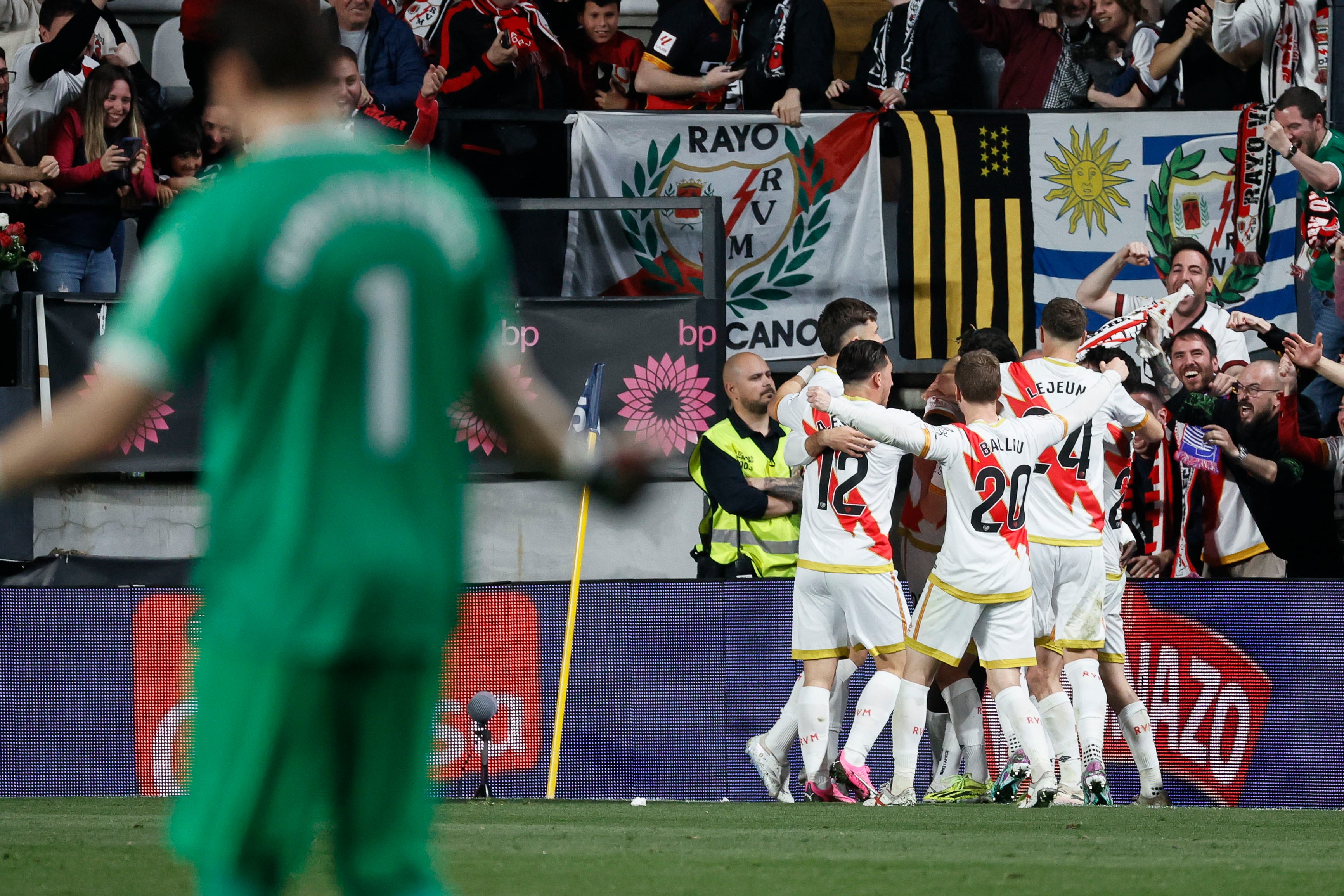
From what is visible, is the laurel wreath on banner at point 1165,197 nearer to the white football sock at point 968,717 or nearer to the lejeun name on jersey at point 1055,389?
the lejeun name on jersey at point 1055,389

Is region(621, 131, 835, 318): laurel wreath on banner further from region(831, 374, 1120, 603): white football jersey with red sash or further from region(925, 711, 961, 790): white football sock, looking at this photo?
region(831, 374, 1120, 603): white football jersey with red sash

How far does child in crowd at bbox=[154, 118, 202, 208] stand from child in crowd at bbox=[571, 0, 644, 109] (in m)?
2.98

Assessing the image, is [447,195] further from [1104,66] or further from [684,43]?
[1104,66]

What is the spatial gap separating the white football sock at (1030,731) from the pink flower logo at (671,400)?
3.50 m

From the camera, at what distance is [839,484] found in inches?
354

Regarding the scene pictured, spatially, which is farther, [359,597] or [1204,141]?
[1204,141]

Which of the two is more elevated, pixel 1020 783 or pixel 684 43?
pixel 684 43

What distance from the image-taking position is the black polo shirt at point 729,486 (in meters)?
9.75

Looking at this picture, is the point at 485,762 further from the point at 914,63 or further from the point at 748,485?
the point at 914,63

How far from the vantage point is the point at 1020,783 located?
9062mm

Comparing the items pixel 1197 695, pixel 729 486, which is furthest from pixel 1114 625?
pixel 729 486

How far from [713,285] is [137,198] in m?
3.93

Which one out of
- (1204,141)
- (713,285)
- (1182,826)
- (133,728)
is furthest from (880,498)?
(1204,141)

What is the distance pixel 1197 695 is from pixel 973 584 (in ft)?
6.95
